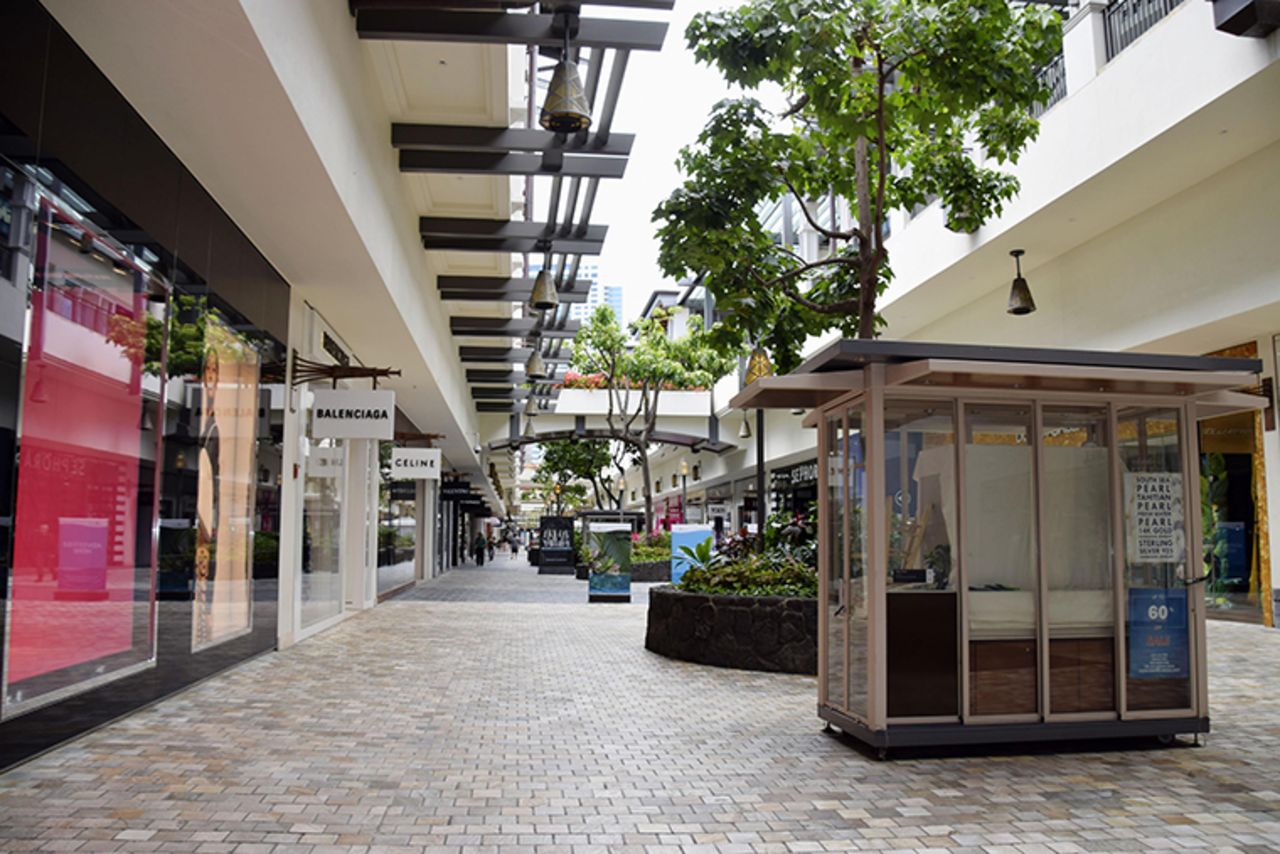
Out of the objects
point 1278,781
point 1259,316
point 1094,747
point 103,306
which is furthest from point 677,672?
point 1259,316

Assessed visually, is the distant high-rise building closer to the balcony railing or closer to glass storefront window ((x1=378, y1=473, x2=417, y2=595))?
glass storefront window ((x1=378, y1=473, x2=417, y2=595))

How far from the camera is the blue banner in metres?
6.48

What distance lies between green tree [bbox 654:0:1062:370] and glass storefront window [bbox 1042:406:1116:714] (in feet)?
9.05

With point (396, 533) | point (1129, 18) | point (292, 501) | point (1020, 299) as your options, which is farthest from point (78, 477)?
point (396, 533)

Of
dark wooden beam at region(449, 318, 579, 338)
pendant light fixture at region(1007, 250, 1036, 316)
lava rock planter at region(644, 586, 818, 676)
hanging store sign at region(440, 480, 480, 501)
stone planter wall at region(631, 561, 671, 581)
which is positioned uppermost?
dark wooden beam at region(449, 318, 579, 338)

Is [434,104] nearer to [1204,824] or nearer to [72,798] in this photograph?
[72,798]

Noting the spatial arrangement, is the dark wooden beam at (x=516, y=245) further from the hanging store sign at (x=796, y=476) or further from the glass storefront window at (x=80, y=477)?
the hanging store sign at (x=796, y=476)

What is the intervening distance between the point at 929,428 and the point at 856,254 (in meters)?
5.13

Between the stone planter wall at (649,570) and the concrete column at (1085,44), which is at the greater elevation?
the concrete column at (1085,44)

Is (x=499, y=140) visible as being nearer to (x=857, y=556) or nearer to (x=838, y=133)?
(x=838, y=133)

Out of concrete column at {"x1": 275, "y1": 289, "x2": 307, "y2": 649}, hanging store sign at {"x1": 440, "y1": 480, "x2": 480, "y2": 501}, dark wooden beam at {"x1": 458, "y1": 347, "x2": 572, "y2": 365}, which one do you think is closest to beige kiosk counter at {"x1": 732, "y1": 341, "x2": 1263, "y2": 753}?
concrete column at {"x1": 275, "y1": 289, "x2": 307, "y2": 649}

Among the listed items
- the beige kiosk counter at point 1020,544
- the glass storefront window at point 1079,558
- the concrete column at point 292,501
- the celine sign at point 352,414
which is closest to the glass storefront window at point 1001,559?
the beige kiosk counter at point 1020,544

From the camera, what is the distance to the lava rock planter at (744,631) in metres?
9.93

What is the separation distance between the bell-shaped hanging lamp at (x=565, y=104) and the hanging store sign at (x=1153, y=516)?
4.27m
